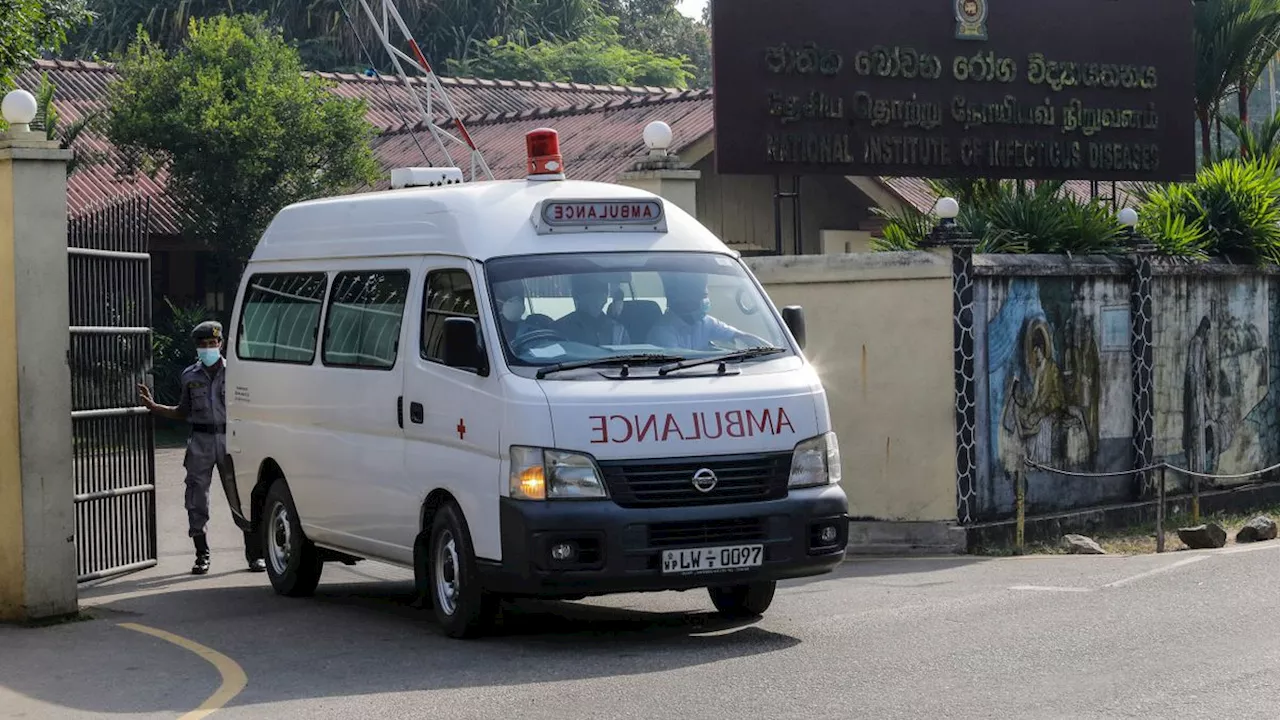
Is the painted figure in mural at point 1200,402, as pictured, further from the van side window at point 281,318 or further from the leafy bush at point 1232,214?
the van side window at point 281,318

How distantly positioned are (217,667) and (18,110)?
392 cm

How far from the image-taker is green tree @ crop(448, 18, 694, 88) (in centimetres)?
5219

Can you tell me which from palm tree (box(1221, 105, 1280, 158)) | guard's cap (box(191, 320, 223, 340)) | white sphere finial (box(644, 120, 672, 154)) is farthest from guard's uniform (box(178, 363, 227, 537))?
palm tree (box(1221, 105, 1280, 158))

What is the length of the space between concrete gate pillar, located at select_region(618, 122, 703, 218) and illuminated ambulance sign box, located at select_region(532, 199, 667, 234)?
4.94 m

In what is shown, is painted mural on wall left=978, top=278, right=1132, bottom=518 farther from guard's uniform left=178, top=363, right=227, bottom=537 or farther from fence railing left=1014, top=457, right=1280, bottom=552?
guard's uniform left=178, top=363, right=227, bottom=537

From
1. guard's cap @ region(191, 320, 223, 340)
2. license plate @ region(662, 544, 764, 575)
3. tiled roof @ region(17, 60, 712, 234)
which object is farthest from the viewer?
tiled roof @ region(17, 60, 712, 234)

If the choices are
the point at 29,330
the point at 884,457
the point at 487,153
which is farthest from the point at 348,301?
the point at 487,153

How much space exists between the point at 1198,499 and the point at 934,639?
31.6 feet

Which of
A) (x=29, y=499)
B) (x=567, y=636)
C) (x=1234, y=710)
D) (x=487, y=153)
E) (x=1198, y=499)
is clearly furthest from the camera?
(x=487, y=153)

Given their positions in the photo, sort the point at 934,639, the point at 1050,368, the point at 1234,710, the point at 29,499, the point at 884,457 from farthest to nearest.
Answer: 1. the point at 1050,368
2. the point at 884,457
3. the point at 29,499
4. the point at 934,639
5. the point at 1234,710

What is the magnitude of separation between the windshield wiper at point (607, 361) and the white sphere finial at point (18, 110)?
12.8 feet

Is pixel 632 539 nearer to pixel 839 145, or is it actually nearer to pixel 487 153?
pixel 839 145

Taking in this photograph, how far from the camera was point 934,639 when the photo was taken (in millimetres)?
9930

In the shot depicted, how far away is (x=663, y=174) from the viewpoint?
53.0 ft
